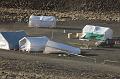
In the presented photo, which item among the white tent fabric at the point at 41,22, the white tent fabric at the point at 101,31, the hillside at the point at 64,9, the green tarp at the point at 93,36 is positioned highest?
the hillside at the point at 64,9

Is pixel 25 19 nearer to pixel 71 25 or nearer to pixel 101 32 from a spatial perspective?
pixel 71 25

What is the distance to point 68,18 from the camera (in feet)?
145

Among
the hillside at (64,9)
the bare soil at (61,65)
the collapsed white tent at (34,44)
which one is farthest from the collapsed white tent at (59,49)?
the hillside at (64,9)

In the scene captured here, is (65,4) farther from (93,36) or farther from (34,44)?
(34,44)

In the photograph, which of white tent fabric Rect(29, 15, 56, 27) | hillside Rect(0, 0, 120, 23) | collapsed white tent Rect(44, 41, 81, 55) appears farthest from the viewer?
hillside Rect(0, 0, 120, 23)

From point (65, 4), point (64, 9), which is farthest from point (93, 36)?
point (65, 4)

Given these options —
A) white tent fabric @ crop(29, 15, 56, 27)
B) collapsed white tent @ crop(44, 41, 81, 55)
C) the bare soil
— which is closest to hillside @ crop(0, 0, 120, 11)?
white tent fabric @ crop(29, 15, 56, 27)

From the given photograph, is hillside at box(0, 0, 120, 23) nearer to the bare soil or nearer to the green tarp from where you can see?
the green tarp

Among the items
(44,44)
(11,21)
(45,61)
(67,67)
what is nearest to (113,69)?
(67,67)

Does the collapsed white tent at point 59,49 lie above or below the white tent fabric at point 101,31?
below

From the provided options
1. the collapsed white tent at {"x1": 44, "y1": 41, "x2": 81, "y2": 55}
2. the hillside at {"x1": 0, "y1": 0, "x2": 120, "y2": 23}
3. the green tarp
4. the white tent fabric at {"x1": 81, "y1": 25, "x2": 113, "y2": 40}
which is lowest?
the collapsed white tent at {"x1": 44, "y1": 41, "x2": 81, "y2": 55}

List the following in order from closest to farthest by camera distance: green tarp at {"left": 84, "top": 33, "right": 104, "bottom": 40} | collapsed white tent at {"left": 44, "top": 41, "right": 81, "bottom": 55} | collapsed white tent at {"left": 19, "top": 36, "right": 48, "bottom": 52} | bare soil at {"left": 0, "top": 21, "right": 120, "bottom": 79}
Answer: bare soil at {"left": 0, "top": 21, "right": 120, "bottom": 79} < collapsed white tent at {"left": 44, "top": 41, "right": 81, "bottom": 55} < collapsed white tent at {"left": 19, "top": 36, "right": 48, "bottom": 52} < green tarp at {"left": 84, "top": 33, "right": 104, "bottom": 40}

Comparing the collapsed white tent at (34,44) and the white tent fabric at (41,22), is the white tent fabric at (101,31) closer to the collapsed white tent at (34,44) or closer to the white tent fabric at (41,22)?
the collapsed white tent at (34,44)

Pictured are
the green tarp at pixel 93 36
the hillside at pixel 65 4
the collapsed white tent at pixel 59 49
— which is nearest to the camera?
the collapsed white tent at pixel 59 49
